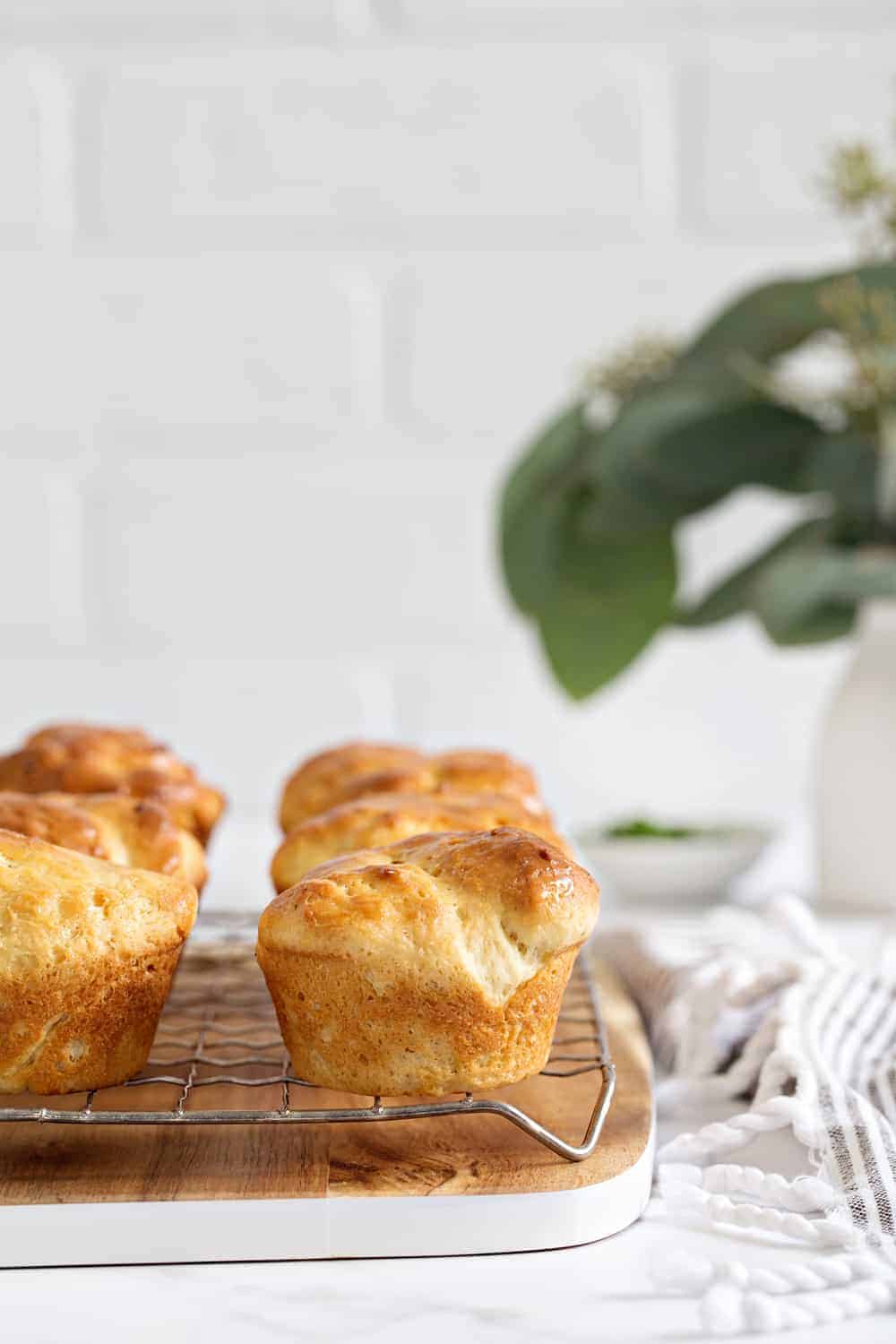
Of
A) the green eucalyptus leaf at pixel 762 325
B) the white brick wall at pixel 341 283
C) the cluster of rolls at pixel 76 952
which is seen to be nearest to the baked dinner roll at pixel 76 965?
the cluster of rolls at pixel 76 952

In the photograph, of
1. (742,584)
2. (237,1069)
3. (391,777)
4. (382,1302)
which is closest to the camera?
(382,1302)

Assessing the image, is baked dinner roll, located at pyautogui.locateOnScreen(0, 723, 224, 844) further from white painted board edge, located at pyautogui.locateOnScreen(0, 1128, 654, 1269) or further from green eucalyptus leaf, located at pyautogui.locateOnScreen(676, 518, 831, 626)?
green eucalyptus leaf, located at pyautogui.locateOnScreen(676, 518, 831, 626)

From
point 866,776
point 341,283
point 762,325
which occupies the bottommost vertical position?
point 866,776

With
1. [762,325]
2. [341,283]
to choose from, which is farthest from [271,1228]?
[341,283]

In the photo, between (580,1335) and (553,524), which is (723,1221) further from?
(553,524)

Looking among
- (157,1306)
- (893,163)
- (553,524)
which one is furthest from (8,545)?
(157,1306)

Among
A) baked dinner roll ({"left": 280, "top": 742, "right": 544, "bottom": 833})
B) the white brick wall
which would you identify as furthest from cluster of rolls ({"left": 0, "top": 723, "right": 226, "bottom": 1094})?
the white brick wall

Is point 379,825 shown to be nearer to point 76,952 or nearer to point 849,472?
point 76,952
